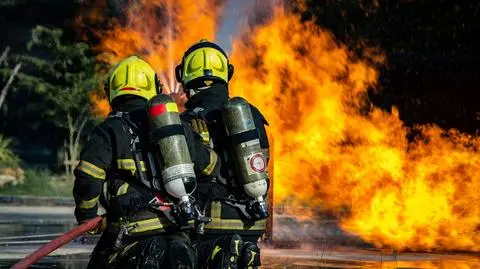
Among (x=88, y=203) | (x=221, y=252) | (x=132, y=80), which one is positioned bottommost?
(x=221, y=252)

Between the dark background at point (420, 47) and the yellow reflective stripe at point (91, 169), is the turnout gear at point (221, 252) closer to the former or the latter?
the yellow reflective stripe at point (91, 169)

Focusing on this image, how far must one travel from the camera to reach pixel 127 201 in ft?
19.0

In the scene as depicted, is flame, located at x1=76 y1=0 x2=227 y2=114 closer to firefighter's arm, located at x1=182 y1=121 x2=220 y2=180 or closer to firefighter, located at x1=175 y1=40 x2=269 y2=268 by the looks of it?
firefighter, located at x1=175 y1=40 x2=269 y2=268

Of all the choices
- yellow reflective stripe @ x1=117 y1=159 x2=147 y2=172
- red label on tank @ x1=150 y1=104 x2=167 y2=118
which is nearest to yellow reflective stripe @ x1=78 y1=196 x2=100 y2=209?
yellow reflective stripe @ x1=117 y1=159 x2=147 y2=172

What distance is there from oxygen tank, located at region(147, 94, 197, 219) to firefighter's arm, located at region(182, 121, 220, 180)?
0.23 m

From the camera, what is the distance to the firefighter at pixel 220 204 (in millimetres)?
6066

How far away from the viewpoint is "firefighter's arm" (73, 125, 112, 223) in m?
5.68

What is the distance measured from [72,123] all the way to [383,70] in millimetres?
12465

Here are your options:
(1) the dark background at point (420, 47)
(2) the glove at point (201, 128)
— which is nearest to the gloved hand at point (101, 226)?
(2) the glove at point (201, 128)

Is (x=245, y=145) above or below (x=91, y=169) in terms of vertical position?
above

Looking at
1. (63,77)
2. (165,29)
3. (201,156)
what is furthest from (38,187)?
(201,156)

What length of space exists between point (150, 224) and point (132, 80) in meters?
0.96

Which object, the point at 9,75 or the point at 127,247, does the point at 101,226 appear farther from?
the point at 9,75

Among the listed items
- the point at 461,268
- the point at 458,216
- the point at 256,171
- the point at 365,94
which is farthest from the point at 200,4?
the point at 256,171
